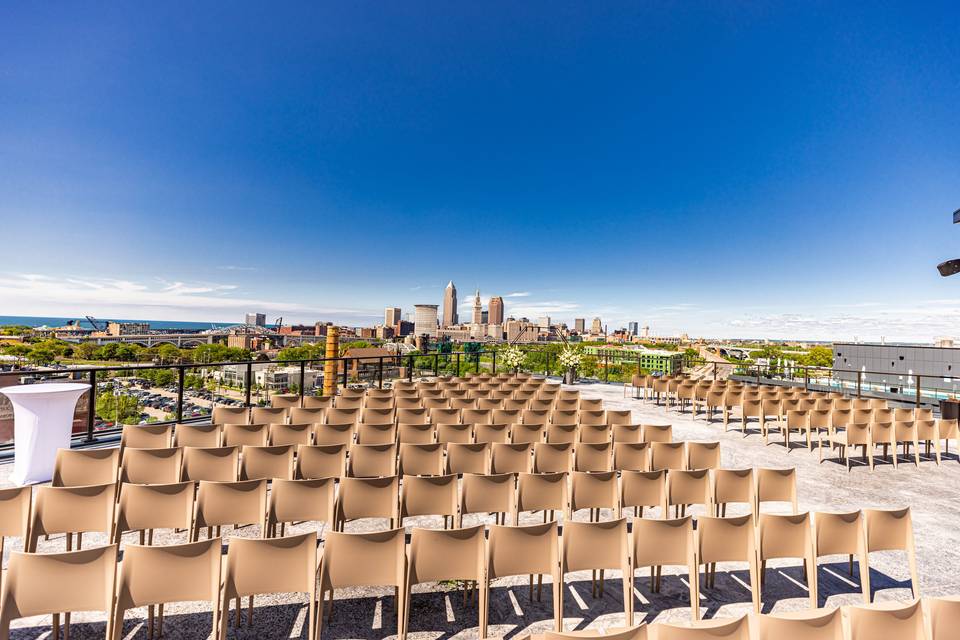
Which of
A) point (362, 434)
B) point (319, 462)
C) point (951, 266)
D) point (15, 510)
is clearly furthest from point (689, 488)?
point (951, 266)

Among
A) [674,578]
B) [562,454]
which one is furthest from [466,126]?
[674,578]

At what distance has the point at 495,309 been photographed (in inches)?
5728

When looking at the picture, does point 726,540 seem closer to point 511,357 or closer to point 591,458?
point 591,458

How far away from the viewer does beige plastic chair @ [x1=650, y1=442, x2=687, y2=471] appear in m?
4.44

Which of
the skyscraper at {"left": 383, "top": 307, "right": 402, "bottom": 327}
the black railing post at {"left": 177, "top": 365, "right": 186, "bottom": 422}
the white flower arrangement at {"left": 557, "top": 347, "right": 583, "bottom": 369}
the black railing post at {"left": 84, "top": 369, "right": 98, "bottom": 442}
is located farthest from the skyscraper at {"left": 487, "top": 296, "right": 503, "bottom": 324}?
the black railing post at {"left": 84, "top": 369, "right": 98, "bottom": 442}

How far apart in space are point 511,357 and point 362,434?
36.4ft

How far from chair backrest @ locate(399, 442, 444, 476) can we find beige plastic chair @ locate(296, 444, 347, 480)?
585 millimetres

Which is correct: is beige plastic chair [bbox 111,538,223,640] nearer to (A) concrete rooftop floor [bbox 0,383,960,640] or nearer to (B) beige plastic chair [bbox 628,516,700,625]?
(A) concrete rooftop floor [bbox 0,383,960,640]

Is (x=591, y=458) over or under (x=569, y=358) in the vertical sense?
under

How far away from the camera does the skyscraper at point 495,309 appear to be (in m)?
142

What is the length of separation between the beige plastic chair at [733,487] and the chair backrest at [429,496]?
7.55ft

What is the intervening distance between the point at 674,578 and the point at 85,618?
3804 mm

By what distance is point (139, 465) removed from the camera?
3.55m

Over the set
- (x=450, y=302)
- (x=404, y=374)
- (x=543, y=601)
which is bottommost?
(x=543, y=601)
